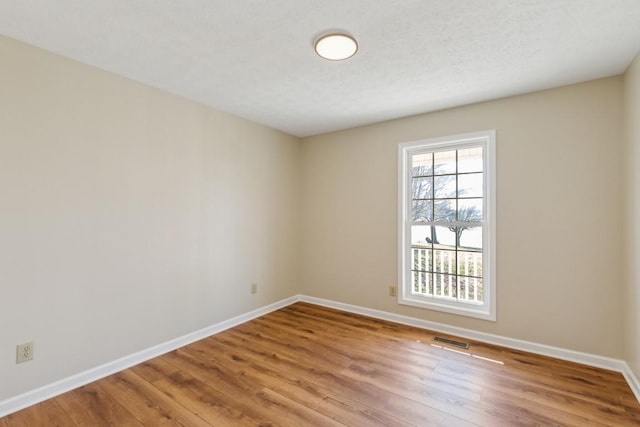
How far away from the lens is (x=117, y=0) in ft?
5.27

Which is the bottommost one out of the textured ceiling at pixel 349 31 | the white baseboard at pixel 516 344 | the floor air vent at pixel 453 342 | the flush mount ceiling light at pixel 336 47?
the floor air vent at pixel 453 342

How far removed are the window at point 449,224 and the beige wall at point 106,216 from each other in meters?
1.95

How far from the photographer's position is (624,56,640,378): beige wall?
6.86 feet

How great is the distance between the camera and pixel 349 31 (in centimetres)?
186

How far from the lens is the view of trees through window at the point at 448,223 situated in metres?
3.15

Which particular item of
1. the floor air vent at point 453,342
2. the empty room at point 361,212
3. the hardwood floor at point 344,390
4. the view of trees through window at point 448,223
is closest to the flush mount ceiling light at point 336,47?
the empty room at point 361,212

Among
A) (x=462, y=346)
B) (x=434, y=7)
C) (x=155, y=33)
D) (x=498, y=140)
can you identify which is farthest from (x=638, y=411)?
(x=155, y=33)

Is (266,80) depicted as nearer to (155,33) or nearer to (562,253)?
(155,33)

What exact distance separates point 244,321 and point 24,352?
1.90 meters

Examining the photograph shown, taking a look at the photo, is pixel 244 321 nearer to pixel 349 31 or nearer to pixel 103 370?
pixel 103 370

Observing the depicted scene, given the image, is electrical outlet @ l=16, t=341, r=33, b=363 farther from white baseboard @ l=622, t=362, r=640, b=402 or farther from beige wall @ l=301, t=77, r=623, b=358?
white baseboard @ l=622, t=362, r=640, b=402

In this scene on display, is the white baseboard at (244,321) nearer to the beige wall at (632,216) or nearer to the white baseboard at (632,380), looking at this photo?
the white baseboard at (632,380)

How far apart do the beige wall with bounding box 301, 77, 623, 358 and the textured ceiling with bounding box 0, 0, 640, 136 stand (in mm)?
256

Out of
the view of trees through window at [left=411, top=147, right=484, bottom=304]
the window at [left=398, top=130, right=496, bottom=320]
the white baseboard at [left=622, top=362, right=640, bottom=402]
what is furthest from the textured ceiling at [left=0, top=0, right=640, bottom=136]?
the white baseboard at [left=622, top=362, right=640, bottom=402]
